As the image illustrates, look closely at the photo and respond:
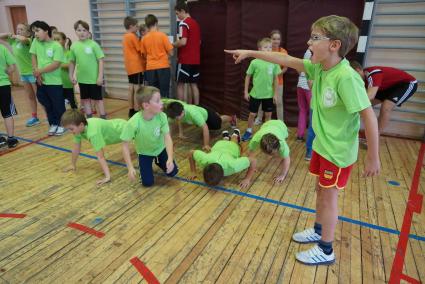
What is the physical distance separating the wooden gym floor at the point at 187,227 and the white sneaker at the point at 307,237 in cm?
5

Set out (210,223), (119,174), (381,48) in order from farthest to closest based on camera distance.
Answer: (381,48) → (119,174) → (210,223)

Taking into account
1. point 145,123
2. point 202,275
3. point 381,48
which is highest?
point 381,48

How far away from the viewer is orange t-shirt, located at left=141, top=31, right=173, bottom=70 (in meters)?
5.17

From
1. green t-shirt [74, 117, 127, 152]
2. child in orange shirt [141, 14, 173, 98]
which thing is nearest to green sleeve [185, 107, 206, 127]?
green t-shirt [74, 117, 127, 152]

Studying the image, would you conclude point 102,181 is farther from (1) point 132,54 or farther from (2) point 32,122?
(1) point 132,54

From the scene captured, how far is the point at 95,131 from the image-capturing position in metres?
3.25

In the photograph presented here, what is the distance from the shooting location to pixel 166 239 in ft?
8.12

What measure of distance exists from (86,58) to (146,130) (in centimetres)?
263

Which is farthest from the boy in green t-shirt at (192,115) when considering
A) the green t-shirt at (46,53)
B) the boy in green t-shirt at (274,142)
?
the green t-shirt at (46,53)

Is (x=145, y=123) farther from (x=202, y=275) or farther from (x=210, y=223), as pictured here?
(x=202, y=275)

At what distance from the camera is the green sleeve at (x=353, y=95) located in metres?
1.62

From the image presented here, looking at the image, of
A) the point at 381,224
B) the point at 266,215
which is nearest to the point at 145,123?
the point at 266,215

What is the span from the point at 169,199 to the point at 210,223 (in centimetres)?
57

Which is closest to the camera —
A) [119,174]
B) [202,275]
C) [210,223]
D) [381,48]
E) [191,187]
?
[202,275]
